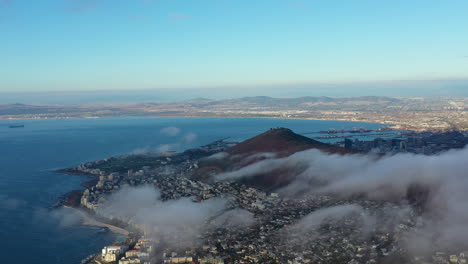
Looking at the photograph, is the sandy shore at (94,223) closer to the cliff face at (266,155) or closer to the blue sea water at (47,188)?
the blue sea water at (47,188)

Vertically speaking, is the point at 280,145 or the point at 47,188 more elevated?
the point at 280,145

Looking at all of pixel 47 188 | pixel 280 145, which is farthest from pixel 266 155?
pixel 47 188

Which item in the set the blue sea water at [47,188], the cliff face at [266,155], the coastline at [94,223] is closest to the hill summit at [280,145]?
the cliff face at [266,155]

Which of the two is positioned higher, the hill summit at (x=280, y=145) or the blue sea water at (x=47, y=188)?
the hill summit at (x=280, y=145)

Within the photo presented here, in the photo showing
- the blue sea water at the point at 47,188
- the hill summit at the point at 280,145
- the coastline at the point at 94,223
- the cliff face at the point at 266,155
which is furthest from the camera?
the hill summit at the point at 280,145

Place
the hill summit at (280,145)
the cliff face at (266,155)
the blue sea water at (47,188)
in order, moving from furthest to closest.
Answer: the hill summit at (280,145) < the cliff face at (266,155) < the blue sea water at (47,188)

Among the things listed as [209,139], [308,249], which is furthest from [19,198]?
[209,139]

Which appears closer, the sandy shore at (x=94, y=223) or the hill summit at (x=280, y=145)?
the sandy shore at (x=94, y=223)

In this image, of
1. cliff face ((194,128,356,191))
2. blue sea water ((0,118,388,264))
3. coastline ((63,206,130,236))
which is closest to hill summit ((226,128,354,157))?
cliff face ((194,128,356,191))

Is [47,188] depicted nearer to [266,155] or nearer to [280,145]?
[266,155]

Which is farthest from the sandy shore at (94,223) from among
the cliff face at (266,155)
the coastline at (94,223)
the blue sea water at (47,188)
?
the cliff face at (266,155)
